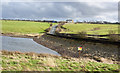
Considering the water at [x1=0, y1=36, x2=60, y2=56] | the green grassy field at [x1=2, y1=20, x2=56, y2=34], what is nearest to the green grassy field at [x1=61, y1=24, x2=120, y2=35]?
the green grassy field at [x1=2, y1=20, x2=56, y2=34]

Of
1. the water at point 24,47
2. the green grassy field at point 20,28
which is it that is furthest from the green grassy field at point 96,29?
the water at point 24,47

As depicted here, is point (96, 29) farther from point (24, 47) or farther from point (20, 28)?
point (24, 47)

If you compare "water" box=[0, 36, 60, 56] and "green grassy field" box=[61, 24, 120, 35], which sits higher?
"green grassy field" box=[61, 24, 120, 35]

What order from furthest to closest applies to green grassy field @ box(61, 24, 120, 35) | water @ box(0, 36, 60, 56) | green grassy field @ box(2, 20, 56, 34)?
green grassy field @ box(2, 20, 56, 34), green grassy field @ box(61, 24, 120, 35), water @ box(0, 36, 60, 56)

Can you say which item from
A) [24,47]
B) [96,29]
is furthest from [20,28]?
[96,29]

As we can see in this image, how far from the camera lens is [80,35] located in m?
35.6

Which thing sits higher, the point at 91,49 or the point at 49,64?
the point at 49,64

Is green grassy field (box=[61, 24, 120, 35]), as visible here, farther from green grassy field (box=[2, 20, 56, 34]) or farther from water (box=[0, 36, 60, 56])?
water (box=[0, 36, 60, 56])

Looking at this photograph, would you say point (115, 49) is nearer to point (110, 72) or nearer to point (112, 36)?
point (112, 36)

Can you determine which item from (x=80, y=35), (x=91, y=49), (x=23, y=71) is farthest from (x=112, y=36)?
Result: (x=23, y=71)

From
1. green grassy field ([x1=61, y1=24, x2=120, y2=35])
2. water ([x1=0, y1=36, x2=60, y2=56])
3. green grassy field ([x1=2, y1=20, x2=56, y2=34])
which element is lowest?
water ([x1=0, y1=36, x2=60, y2=56])

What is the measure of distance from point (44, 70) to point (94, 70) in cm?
468

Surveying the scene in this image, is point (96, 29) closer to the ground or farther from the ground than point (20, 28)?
closer to the ground

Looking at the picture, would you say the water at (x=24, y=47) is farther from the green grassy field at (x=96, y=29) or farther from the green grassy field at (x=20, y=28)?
the green grassy field at (x=20, y=28)
